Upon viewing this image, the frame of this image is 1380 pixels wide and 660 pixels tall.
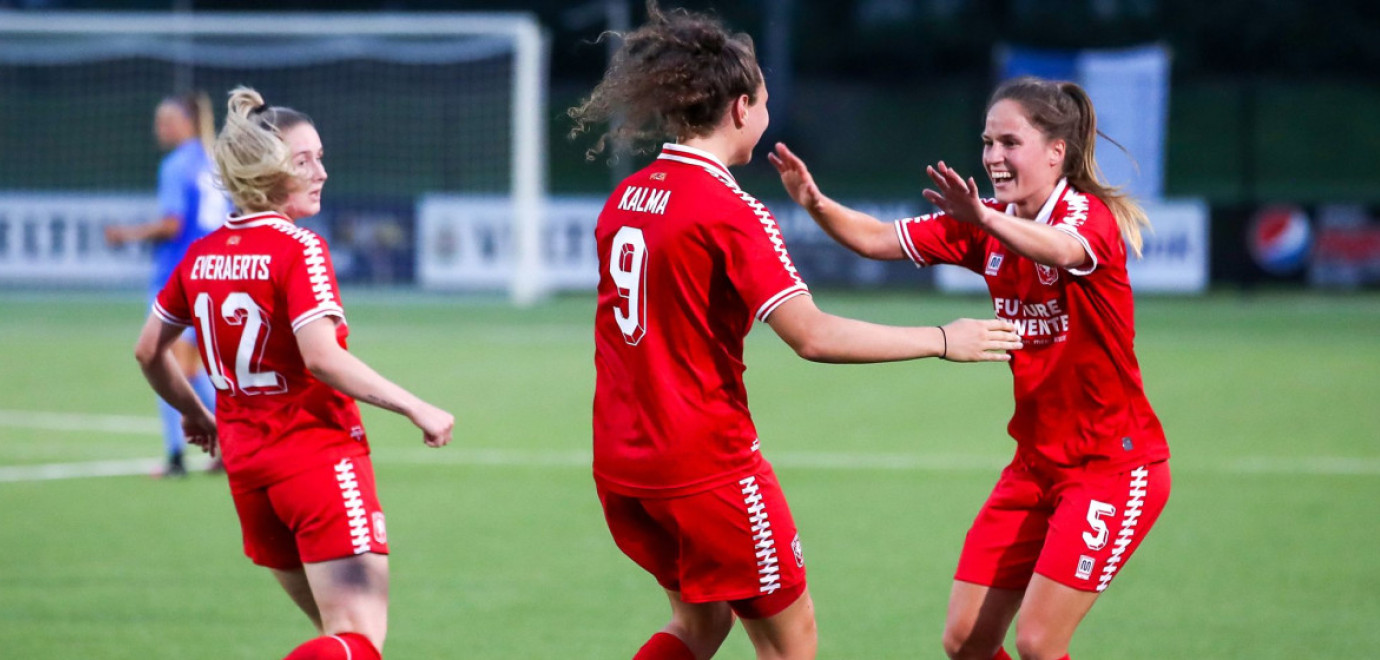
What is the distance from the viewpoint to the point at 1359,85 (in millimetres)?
36750

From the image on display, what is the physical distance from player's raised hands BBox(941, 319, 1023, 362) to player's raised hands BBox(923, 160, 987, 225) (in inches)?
14.0

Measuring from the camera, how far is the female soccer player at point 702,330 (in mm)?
3596

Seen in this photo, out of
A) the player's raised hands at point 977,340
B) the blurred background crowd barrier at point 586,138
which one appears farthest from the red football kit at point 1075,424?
the blurred background crowd barrier at point 586,138

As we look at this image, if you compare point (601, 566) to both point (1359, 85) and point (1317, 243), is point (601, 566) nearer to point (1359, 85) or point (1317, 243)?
point (1317, 243)

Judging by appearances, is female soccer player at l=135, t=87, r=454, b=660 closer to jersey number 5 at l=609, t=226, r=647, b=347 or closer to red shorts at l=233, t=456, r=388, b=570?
red shorts at l=233, t=456, r=388, b=570

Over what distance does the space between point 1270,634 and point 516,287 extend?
15312mm

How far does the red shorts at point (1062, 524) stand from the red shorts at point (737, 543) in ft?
2.58

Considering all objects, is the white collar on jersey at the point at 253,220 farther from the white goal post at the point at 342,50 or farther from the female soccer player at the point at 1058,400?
the white goal post at the point at 342,50

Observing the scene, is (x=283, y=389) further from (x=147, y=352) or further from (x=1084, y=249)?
(x=1084, y=249)

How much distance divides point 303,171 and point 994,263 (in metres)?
1.92

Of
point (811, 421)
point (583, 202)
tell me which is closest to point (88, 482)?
point (811, 421)

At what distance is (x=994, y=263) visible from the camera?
4391 mm

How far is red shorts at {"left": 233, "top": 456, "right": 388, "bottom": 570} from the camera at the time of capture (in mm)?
4016

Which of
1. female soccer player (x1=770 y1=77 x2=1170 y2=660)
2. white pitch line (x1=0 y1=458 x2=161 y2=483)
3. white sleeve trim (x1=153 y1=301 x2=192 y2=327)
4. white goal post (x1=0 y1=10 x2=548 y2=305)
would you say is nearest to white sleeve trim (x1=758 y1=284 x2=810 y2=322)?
female soccer player (x1=770 y1=77 x2=1170 y2=660)
